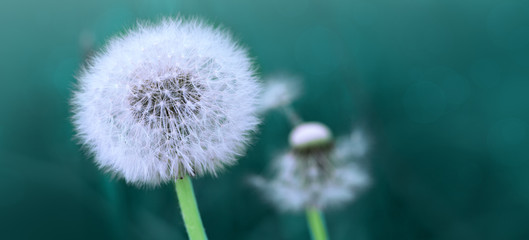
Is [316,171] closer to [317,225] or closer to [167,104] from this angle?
[317,225]

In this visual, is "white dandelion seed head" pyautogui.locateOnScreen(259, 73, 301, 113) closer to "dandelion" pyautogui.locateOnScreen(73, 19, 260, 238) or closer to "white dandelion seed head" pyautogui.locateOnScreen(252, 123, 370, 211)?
"white dandelion seed head" pyautogui.locateOnScreen(252, 123, 370, 211)

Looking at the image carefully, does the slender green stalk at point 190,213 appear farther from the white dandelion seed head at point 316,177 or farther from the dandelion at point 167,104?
the white dandelion seed head at point 316,177

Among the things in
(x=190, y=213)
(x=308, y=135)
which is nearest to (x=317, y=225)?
(x=308, y=135)

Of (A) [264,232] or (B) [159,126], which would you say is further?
(A) [264,232]

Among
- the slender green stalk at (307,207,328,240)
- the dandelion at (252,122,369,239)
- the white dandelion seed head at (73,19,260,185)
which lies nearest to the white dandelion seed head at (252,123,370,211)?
the dandelion at (252,122,369,239)

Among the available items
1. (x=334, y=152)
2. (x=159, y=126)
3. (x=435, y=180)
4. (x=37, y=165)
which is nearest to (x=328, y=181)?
(x=334, y=152)

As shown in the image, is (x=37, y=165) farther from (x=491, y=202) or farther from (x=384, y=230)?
(x=491, y=202)

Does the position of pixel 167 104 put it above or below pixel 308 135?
below
